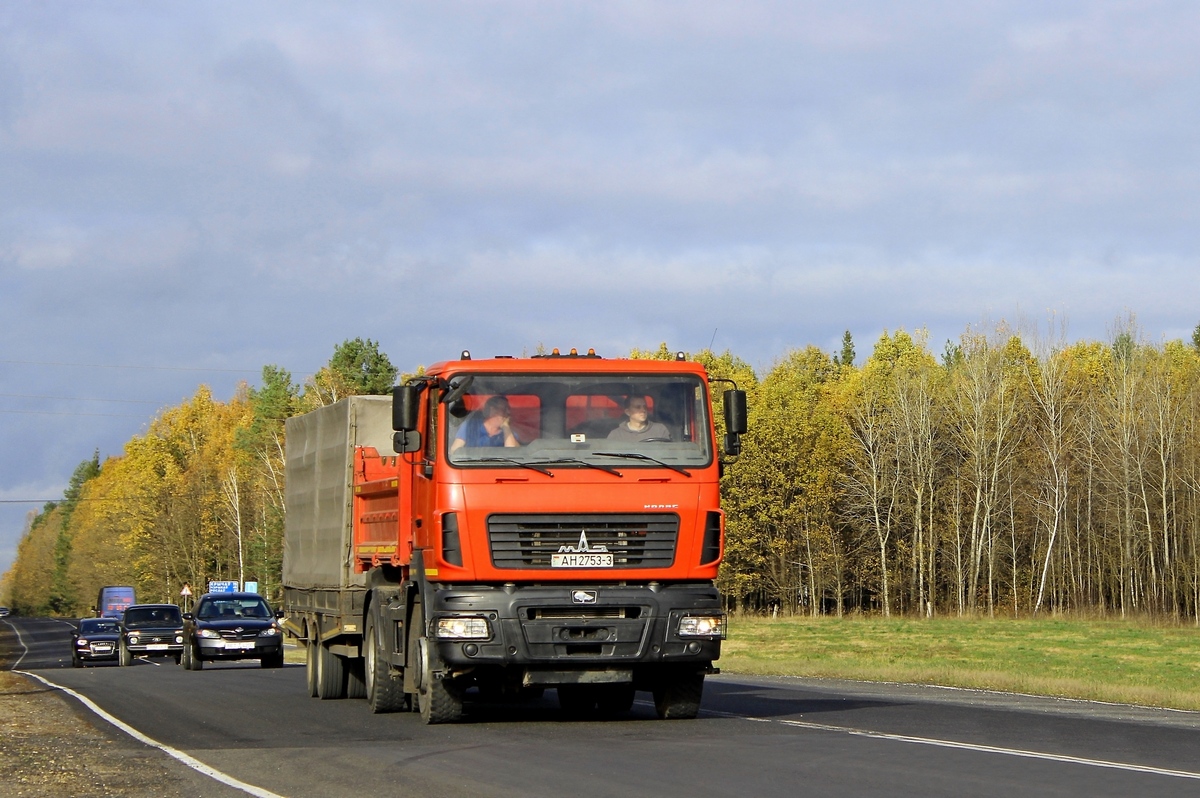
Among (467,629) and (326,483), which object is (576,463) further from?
(326,483)

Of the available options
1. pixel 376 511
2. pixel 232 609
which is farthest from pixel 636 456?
pixel 232 609

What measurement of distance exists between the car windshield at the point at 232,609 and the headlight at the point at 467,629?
71.9 ft

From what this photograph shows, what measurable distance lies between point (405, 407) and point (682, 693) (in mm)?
4145

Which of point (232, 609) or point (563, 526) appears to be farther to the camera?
point (232, 609)

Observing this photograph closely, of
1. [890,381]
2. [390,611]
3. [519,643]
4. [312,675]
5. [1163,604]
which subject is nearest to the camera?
[519,643]

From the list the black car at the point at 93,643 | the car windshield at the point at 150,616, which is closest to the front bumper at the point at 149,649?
the car windshield at the point at 150,616

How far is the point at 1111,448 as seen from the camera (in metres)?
70.0

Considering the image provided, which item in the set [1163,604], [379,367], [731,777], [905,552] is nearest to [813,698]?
[731,777]

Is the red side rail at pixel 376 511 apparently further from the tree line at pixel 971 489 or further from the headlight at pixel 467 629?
the tree line at pixel 971 489

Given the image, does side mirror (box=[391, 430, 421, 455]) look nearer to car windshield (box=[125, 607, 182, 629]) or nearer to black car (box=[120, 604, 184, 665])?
black car (box=[120, 604, 184, 665])

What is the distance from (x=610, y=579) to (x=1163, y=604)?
59429mm

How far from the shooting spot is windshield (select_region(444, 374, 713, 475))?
14094 mm

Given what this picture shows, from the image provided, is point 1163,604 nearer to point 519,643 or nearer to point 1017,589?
point 1017,589

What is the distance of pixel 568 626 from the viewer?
13.9m
